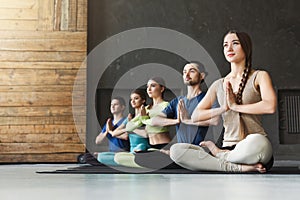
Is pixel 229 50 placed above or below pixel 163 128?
above

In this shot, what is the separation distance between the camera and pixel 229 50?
2.57 meters

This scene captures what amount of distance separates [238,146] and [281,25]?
348cm

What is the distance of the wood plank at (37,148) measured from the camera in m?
4.70

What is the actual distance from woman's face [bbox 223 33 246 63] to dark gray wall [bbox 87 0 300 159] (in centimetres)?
290

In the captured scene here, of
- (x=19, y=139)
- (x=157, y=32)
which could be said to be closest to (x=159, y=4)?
(x=157, y=32)

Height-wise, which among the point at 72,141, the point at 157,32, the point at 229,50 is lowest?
the point at 72,141

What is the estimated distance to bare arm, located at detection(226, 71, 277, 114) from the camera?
2.36 m

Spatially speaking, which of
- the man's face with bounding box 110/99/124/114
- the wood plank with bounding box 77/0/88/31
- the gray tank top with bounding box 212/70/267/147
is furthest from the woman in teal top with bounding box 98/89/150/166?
the wood plank with bounding box 77/0/88/31

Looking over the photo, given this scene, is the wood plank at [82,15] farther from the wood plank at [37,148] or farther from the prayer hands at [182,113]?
the prayer hands at [182,113]

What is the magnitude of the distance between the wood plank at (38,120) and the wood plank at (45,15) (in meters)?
0.90

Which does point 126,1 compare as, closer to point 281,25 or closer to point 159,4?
point 159,4

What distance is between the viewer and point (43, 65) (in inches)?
191

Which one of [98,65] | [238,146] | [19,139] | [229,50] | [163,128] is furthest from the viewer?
[98,65]

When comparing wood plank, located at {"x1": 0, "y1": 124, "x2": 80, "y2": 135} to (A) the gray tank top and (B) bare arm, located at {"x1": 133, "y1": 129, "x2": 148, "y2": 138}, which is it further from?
(A) the gray tank top
